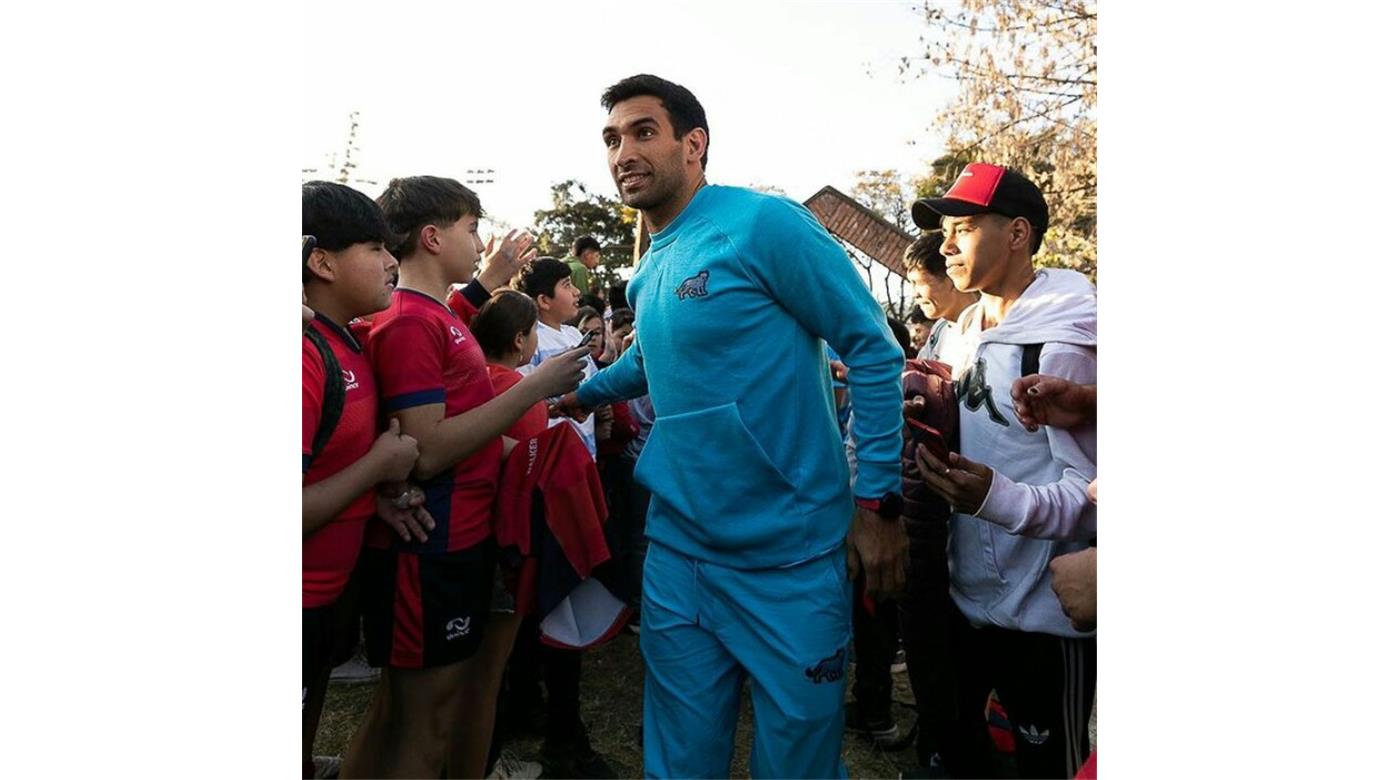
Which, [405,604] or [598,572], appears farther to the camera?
[598,572]

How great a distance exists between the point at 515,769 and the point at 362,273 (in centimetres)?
227

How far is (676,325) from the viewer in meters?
2.41

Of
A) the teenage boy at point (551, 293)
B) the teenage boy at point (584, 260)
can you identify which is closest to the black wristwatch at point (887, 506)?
the teenage boy at point (551, 293)

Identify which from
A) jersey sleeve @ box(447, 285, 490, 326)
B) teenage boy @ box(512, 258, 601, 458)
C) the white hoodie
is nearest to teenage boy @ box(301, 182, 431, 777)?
jersey sleeve @ box(447, 285, 490, 326)

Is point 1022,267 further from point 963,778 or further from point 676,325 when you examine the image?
point 963,778

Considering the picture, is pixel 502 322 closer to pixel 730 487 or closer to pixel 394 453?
pixel 394 453

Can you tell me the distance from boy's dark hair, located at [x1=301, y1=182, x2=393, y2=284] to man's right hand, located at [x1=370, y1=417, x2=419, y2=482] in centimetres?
47

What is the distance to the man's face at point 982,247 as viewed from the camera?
106 inches

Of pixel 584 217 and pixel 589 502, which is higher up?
pixel 584 217

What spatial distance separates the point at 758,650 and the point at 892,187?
26.9m

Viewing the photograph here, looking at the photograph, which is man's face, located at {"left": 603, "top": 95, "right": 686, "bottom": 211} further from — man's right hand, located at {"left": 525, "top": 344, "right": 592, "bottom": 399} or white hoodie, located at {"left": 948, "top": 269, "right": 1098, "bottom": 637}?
white hoodie, located at {"left": 948, "top": 269, "right": 1098, "bottom": 637}

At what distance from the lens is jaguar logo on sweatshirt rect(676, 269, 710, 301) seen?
2363 mm

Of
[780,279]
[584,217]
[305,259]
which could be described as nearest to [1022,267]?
[780,279]

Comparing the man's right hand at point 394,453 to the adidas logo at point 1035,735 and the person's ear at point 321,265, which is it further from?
the adidas logo at point 1035,735
